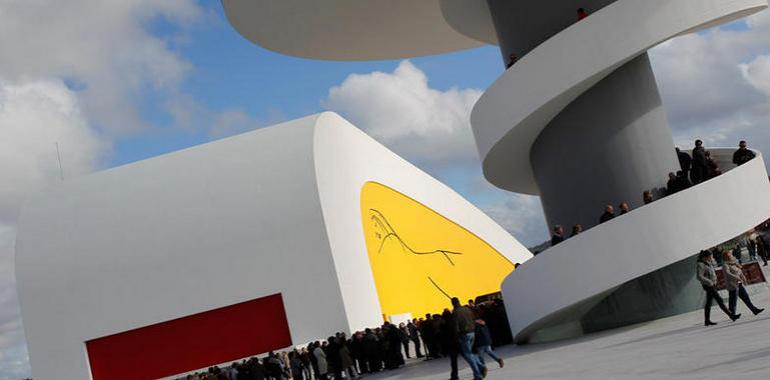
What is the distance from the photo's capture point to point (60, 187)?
29.1 m

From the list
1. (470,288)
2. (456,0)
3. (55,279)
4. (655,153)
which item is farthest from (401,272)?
(655,153)

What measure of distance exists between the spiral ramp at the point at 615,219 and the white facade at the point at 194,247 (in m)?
11.7

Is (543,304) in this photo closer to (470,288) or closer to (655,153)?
(655,153)

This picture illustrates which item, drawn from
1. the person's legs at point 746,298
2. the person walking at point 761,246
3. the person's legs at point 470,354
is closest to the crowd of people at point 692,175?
the person's legs at point 746,298

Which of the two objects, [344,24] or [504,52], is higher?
[344,24]

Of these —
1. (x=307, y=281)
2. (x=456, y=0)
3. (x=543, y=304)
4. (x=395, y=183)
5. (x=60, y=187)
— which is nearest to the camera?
(x=543, y=304)

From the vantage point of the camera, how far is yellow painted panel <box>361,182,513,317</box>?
1169 inches

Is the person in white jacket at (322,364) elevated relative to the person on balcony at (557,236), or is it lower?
lower

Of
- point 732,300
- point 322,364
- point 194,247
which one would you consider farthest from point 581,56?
point 194,247

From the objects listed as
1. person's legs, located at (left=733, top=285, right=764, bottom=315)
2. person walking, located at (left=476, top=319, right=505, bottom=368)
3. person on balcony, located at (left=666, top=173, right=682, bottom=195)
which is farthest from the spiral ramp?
person walking, located at (left=476, top=319, right=505, bottom=368)

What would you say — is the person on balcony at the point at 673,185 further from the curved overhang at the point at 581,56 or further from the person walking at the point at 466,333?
the person walking at the point at 466,333

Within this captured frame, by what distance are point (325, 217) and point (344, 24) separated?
7681mm

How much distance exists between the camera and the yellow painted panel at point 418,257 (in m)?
29.7

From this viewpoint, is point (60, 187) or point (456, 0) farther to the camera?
point (60, 187)
